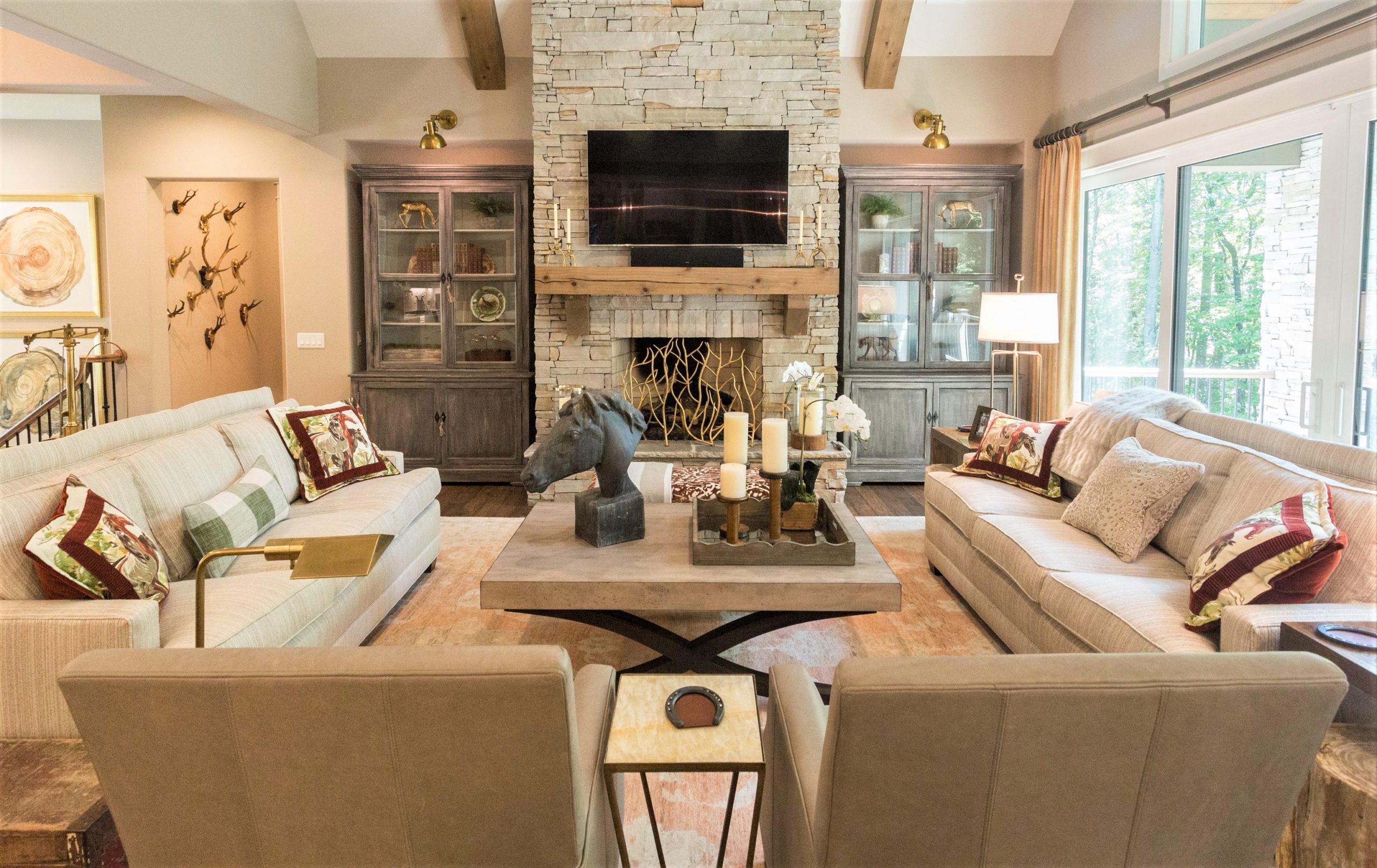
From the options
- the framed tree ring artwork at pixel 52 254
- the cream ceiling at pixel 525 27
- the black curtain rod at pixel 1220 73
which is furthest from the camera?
the framed tree ring artwork at pixel 52 254

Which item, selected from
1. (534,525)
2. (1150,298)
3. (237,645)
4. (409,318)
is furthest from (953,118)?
(237,645)

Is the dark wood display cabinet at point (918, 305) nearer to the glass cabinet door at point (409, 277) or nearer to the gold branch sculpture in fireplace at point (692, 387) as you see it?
the gold branch sculpture in fireplace at point (692, 387)

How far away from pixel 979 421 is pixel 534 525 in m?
2.44

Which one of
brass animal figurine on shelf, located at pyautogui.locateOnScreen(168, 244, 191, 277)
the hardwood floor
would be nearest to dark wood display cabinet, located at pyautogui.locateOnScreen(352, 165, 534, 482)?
the hardwood floor

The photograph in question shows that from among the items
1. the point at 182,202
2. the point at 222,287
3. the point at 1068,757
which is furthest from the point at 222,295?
the point at 1068,757

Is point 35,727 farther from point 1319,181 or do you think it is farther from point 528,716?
point 1319,181

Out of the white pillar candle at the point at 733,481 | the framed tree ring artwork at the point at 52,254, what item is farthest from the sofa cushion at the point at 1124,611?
the framed tree ring artwork at the point at 52,254

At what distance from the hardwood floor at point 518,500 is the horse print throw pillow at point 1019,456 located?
1295 mm

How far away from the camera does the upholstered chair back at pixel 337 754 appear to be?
1189mm

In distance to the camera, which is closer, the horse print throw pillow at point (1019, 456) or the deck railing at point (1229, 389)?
the horse print throw pillow at point (1019, 456)

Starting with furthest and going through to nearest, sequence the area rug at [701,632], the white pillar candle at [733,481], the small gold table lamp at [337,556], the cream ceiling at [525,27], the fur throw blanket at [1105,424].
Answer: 1. the cream ceiling at [525,27]
2. the fur throw blanket at [1105,424]
3. the white pillar candle at [733,481]
4. the area rug at [701,632]
5. the small gold table lamp at [337,556]

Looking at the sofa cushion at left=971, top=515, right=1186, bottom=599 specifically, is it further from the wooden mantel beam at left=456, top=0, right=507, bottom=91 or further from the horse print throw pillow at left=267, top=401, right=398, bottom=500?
the wooden mantel beam at left=456, top=0, right=507, bottom=91

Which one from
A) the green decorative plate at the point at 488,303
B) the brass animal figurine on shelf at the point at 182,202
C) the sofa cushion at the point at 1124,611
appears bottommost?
the sofa cushion at the point at 1124,611

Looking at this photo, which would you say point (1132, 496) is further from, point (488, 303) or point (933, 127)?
point (488, 303)
